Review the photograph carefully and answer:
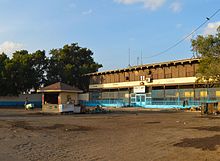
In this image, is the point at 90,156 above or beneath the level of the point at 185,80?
beneath

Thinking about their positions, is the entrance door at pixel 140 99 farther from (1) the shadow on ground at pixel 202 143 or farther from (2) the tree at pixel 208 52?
(1) the shadow on ground at pixel 202 143

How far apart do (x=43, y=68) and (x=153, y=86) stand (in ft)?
96.3

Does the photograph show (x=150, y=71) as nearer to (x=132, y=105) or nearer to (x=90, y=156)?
(x=132, y=105)

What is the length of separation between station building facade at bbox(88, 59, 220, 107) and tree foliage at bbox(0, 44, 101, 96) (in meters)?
4.56

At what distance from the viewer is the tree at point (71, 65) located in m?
79.8

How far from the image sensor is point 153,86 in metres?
64.0

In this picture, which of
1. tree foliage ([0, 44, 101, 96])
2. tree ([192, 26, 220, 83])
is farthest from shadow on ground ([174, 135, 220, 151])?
tree foliage ([0, 44, 101, 96])

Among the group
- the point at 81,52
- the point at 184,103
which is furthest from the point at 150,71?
the point at 81,52

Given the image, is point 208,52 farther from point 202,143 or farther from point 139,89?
point 139,89

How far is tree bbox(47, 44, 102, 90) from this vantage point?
262ft

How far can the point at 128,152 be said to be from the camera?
11.5m

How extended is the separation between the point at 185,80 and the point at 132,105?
546 inches

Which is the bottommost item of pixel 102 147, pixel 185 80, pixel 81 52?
pixel 102 147

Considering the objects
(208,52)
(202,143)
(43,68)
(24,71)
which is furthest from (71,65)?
(202,143)
